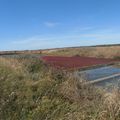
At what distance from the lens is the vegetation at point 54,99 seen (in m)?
7.95

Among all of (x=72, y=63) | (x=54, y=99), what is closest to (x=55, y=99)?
(x=54, y=99)

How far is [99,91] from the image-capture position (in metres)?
10.4

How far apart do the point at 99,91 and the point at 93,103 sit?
198cm

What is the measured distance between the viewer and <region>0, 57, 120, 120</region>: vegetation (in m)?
7.95

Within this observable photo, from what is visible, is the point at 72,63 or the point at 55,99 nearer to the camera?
the point at 55,99

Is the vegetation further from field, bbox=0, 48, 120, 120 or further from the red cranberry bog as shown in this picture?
the red cranberry bog

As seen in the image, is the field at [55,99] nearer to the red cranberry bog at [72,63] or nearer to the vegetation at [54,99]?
the vegetation at [54,99]

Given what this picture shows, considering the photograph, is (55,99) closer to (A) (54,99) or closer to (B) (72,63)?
(A) (54,99)

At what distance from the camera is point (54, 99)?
10422 mm

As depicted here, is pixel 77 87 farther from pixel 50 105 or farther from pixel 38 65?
pixel 38 65

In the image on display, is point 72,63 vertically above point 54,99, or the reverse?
point 72,63

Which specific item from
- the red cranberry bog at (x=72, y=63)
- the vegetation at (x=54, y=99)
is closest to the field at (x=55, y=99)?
the vegetation at (x=54, y=99)

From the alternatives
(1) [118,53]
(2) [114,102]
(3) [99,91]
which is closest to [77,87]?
(3) [99,91]

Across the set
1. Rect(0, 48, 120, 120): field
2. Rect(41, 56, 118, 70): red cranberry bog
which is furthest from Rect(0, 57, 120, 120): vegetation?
Rect(41, 56, 118, 70): red cranberry bog
